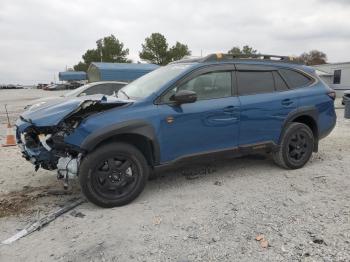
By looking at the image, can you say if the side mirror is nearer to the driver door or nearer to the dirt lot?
the driver door

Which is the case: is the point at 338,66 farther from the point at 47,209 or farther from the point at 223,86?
the point at 47,209

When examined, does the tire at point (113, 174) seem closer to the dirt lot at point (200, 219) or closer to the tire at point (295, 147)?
the dirt lot at point (200, 219)

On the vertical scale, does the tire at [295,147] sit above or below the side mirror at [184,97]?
below

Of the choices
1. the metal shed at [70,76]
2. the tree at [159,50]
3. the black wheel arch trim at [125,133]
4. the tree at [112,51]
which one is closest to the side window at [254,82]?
the black wheel arch trim at [125,133]

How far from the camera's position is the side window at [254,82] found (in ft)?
17.2

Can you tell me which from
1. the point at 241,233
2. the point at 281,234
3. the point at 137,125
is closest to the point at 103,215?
the point at 137,125

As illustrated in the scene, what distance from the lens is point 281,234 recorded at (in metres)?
3.61

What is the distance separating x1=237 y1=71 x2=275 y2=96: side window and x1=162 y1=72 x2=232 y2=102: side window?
0.20 m

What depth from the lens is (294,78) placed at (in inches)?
227

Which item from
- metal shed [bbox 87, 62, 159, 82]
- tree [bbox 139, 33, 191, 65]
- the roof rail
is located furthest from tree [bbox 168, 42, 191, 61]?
the roof rail

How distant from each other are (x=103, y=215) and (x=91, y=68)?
29.3 m

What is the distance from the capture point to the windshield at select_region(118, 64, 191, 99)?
15.9 ft

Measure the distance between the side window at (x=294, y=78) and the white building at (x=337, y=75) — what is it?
23.5 m

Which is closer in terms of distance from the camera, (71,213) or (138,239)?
(138,239)
